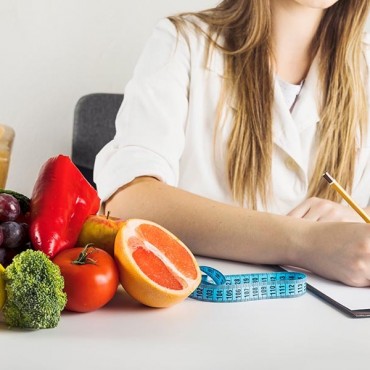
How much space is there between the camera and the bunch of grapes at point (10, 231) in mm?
979

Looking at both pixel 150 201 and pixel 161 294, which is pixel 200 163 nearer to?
pixel 150 201

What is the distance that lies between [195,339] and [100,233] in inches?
9.2

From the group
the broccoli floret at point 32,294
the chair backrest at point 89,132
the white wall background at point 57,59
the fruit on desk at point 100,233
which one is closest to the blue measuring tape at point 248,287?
the fruit on desk at point 100,233

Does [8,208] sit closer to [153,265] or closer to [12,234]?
Result: [12,234]

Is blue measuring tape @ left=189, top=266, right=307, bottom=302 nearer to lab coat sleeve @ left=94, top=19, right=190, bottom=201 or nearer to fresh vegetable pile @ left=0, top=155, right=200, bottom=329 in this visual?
fresh vegetable pile @ left=0, top=155, right=200, bottom=329

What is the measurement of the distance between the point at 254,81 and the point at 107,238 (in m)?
0.86

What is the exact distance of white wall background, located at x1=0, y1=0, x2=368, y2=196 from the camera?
9.47 feet

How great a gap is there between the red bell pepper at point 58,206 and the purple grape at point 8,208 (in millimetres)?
33

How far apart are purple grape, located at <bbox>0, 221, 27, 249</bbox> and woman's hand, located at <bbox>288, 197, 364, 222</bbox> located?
0.68 meters

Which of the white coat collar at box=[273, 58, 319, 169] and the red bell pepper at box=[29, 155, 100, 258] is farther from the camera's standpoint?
the white coat collar at box=[273, 58, 319, 169]

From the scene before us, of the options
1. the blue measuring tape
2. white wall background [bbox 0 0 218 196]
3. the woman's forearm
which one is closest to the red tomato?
the blue measuring tape

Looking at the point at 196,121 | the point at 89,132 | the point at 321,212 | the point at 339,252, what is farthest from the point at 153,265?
the point at 89,132

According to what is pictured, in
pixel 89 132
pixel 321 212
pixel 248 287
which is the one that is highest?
pixel 248 287

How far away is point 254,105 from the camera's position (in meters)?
1.82
